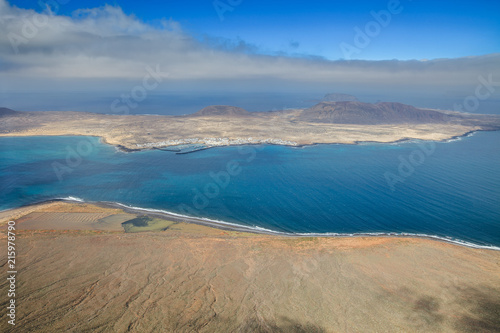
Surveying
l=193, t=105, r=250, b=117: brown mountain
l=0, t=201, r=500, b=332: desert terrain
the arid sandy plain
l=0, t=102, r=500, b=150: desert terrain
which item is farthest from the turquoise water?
l=193, t=105, r=250, b=117: brown mountain

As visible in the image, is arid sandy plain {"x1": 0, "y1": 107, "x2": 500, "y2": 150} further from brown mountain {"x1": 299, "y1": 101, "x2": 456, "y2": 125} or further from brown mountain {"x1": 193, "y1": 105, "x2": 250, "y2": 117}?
brown mountain {"x1": 193, "y1": 105, "x2": 250, "y2": 117}

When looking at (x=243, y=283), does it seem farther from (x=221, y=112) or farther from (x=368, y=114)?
(x=368, y=114)

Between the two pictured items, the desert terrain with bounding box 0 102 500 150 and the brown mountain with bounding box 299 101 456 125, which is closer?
the desert terrain with bounding box 0 102 500 150

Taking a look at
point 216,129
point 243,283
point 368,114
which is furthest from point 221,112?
point 243,283

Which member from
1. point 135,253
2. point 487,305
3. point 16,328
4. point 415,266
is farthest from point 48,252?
point 487,305

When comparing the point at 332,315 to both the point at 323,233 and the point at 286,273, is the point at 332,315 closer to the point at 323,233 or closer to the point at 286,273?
the point at 286,273

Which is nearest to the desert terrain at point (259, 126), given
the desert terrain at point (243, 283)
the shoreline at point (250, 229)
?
the shoreline at point (250, 229)

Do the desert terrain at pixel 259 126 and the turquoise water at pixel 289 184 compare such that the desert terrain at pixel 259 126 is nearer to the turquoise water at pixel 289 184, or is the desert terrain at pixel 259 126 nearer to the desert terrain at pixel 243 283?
the turquoise water at pixel 289 184

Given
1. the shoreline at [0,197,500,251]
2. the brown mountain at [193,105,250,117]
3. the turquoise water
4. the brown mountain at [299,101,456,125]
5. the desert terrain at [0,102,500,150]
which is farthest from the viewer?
the brown mountain at [193,105,250,117]
